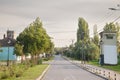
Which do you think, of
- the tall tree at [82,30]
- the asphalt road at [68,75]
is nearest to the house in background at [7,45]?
the tall tree at [82,30]

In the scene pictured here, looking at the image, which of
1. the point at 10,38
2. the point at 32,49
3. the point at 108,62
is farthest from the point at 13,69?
the point at 10,38

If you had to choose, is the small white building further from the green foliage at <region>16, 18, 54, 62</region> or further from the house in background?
the house in background

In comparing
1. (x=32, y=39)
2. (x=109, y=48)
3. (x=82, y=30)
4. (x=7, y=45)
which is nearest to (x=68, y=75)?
(x=32, y=39)

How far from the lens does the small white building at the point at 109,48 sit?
8027cm

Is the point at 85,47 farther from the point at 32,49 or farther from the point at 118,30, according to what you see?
the point at 32,49

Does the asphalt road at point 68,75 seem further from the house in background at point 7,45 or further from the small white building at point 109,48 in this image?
the house in background at point 7,45

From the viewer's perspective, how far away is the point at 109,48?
8250 centimetres

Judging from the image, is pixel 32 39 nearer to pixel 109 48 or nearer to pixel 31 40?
pixel 31 40

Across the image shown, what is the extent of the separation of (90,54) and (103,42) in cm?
2237

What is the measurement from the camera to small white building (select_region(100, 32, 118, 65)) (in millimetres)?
80269

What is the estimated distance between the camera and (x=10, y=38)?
391 feet

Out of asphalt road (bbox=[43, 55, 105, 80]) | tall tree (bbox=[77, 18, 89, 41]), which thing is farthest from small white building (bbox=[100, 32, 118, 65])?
tall tree (bbox=[77, 18, 89, 41])

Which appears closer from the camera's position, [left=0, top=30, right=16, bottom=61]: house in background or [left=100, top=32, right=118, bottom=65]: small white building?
[left=100, top=32, right=118, bottom=65]: small white building

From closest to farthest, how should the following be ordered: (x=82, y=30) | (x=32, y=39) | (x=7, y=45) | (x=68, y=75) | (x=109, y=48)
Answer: (x=68, y=75) → (x=32, y=39) → (x=109, y=48) → (x=7, y=45) → (x=82, y=30)
